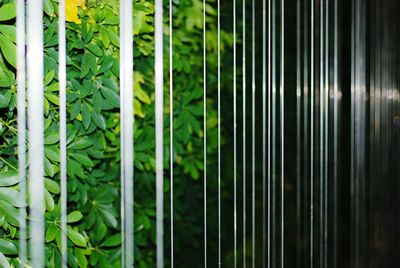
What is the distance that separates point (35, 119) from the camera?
1204 mm

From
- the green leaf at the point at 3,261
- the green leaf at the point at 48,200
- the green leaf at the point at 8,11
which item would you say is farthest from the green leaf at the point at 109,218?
the green leaf at the point at 8,11

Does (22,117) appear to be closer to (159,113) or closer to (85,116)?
(85,116)

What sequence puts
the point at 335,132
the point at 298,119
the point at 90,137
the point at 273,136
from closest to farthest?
the point at 90,137 < the point at 273,136 < the point at 298,119 < the point at 335,132

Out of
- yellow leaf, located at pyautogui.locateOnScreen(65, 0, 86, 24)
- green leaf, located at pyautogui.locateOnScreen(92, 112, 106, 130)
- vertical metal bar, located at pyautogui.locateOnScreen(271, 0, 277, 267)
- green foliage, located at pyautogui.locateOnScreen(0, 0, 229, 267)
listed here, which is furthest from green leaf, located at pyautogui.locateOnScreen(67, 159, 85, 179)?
vertical metal bar, located at pyautogui.locateOnScreen(271, 0, 277, 267)

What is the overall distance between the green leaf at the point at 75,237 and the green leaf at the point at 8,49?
416 millimetres

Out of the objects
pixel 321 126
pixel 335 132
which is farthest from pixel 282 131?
pixel 335 132

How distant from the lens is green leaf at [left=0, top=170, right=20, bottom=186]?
116cm

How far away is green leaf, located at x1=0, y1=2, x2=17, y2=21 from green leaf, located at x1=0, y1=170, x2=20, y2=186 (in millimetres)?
328

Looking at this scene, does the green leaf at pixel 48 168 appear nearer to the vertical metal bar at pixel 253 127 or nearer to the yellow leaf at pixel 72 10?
the yellow leaf at pixel 72 10

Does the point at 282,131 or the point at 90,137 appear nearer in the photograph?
the point at 90,137

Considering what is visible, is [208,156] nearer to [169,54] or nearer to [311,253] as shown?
[169,54]

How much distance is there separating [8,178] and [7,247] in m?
0.15

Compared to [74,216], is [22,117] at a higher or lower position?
higher

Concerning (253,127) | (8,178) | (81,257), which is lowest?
(81,257)
